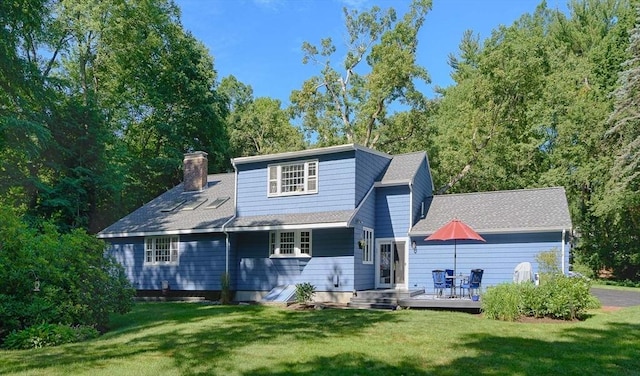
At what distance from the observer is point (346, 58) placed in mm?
37531

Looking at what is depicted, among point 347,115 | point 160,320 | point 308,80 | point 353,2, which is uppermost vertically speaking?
point 353,2

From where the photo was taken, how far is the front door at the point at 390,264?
773 inches

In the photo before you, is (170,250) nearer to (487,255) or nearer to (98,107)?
(487,255)

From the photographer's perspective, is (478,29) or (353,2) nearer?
(353,2)

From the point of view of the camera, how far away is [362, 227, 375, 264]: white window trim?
19000 mm

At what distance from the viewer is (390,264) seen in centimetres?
1988

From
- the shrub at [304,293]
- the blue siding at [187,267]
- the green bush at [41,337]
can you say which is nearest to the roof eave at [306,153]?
the blue siding at [187,267]

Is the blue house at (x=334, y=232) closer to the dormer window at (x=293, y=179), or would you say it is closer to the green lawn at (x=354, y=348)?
the dormer window at (x=293, y=179)

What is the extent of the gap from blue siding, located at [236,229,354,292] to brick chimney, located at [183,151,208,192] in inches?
238

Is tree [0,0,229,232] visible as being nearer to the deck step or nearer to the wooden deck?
the deck step

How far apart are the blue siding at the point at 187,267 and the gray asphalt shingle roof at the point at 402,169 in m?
6.98

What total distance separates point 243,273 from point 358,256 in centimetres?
476

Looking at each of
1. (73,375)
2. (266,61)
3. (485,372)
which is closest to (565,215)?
(485,372)

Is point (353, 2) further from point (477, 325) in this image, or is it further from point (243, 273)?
point (477, 325)
